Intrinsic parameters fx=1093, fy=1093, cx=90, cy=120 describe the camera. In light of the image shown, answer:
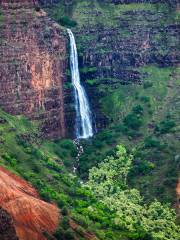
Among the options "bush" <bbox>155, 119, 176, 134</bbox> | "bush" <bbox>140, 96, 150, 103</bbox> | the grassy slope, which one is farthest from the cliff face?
"bush" <bbox>155, 119, 176, 134</bbox>

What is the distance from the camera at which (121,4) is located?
342ft

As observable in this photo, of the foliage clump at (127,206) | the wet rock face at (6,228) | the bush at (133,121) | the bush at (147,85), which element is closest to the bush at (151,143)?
the foliage clump at (127,206)

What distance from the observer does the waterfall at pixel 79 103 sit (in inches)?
3915

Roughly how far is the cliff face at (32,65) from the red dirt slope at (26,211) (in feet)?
54.3

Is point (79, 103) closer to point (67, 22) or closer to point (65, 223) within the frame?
point (67, 22)

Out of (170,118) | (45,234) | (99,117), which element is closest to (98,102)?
(99,117)

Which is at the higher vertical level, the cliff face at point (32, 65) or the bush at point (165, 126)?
the cliff face at point (32, 65)

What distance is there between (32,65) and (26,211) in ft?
75.9

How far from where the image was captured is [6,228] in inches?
2689

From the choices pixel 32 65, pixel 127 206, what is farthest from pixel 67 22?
pixel 127 206

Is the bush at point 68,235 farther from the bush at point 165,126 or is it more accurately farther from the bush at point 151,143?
the bush at point 165,126

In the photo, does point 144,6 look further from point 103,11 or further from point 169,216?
point 169,216

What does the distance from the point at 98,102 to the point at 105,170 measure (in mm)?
10500

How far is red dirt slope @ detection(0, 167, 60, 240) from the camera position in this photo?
7300 cm
